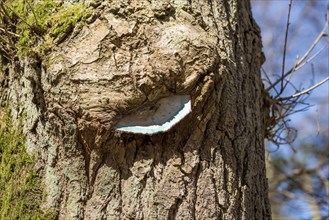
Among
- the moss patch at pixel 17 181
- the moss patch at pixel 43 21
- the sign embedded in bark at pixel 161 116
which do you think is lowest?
the moss patch at pixel 17 181

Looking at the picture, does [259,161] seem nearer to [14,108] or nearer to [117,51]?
[117,51]

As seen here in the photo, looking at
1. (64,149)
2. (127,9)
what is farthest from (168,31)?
(64,149)

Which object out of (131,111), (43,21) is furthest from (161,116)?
(43,21)

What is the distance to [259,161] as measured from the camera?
1.61m

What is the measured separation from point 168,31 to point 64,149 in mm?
368

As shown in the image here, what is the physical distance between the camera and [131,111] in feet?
4.51

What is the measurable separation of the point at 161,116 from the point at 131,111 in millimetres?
70

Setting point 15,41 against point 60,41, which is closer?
point 60,41

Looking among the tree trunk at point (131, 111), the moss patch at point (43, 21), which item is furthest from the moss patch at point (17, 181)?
the moss patch at point (43, 21)

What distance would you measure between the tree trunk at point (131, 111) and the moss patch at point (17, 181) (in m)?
0.03

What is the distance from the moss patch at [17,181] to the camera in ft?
4.67

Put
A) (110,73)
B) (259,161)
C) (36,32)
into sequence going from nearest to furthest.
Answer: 1. (110,73)
2. (36,32)
3. (259,161)

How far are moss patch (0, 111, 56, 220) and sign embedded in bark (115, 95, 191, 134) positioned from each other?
261mm

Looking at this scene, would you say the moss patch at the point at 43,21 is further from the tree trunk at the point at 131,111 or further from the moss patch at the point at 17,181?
the moss patch at the point at 17,181
